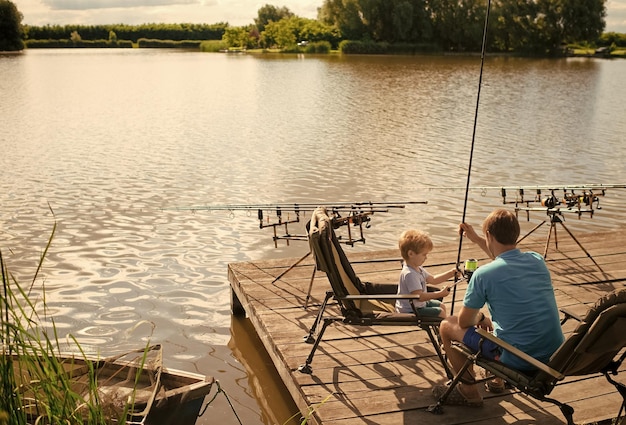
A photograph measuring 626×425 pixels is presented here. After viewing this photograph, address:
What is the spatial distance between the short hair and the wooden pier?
113 cm

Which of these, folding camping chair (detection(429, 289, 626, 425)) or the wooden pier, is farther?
the wooden pier

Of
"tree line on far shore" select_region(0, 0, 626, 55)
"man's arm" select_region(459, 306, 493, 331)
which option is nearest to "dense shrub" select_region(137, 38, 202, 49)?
"tree line on far shore" select_region(0, 0, 626, 55)

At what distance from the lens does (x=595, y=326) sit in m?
3.58

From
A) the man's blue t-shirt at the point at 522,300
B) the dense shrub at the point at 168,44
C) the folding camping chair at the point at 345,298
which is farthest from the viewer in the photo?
the dense shrub at the point at 168,44

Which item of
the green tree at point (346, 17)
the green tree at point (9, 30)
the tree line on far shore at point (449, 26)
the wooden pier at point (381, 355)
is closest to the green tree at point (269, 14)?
the tree line on far shore at point (449, 26)

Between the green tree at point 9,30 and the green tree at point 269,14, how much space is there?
44.5 meters

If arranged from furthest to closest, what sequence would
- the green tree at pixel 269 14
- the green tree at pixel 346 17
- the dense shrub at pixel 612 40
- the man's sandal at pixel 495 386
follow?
1. the green tree at pixel 269 14
2. the dense shrub at pixel 612 40
3. the green tree at pixel 346 17
4. the man's sandal at pixel 495 386

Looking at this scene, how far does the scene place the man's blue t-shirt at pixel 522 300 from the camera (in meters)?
3.89

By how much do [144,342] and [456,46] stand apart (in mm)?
79251

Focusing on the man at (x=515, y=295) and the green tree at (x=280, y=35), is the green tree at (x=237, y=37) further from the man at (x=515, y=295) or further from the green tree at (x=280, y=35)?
the man at (x=515, y=295)

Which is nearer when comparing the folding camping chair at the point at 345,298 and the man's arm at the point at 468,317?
the man's arm at the point at 468,317

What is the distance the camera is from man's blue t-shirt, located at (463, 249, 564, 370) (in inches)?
153

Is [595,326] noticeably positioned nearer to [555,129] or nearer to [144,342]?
[144,342]

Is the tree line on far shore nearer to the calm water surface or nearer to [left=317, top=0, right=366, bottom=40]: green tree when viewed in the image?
[left=317, top=0, right=366, bottom=40]: green tree
